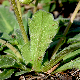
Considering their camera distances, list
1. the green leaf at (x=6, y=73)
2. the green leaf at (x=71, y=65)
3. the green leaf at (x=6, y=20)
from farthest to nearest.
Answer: the green leaf at (x=6, y=20) < the green leaf at (x=71, y=65) < the green leaf at (x=6, y=73)

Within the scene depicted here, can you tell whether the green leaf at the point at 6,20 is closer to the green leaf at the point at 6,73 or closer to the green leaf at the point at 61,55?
the green leaf at the point at 6,73

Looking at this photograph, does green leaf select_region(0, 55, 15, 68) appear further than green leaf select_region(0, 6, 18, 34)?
No

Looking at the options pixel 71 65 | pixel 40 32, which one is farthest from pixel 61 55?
pixel 40 32

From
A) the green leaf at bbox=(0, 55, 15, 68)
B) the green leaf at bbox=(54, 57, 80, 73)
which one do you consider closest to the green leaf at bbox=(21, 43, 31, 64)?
the green leaf at bbox=(0, 55, 15, 68)

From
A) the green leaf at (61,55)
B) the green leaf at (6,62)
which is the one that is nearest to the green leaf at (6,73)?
the green leaf at (6,62)

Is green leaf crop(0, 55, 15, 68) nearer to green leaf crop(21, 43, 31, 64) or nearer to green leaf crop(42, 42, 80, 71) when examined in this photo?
green leaf crop(21, 43, 31, 64)

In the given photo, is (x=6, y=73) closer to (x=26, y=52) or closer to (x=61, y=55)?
(x=26, y=52)
